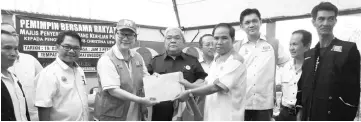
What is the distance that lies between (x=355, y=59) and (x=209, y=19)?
401cm

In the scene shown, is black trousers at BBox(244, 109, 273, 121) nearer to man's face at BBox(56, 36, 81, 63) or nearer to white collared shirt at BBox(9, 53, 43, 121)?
man's face at BBox(56, 36, 81, 63)

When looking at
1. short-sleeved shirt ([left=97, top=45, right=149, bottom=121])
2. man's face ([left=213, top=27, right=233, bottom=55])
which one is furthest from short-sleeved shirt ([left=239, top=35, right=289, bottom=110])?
short-sleeved shirt ([left=97, top=45, right=149, bottom=121])

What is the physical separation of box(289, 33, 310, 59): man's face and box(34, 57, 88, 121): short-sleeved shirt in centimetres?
202

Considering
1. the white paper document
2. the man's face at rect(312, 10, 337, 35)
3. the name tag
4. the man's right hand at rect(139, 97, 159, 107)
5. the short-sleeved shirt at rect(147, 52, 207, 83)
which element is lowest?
the man's right hand at rect(139, 97, 159, 107)

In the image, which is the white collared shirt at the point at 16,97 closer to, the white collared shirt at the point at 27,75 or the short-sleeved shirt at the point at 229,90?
the white collared shirt at the point at 27,75

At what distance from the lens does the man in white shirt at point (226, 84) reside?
2.04m

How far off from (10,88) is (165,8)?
15.3 feet

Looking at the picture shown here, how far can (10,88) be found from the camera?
1.50 metres

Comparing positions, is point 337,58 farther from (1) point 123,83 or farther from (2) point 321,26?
(1) point 123,83

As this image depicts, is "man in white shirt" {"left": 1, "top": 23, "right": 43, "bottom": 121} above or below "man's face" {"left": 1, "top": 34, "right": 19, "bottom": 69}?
below

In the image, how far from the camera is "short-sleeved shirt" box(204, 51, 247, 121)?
6.67 ft

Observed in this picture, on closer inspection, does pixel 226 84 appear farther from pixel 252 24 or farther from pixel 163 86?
pixel 252 24

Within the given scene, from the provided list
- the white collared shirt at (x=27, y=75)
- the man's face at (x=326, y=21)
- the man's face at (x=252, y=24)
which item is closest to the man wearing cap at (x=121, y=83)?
the white collared shirt at (x=27, y=75)

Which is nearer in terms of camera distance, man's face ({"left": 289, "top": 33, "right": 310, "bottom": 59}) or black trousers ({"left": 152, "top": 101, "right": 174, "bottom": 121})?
black trousers ({"left": 152, "top": 101, "right": 174, "bottom": 121})
